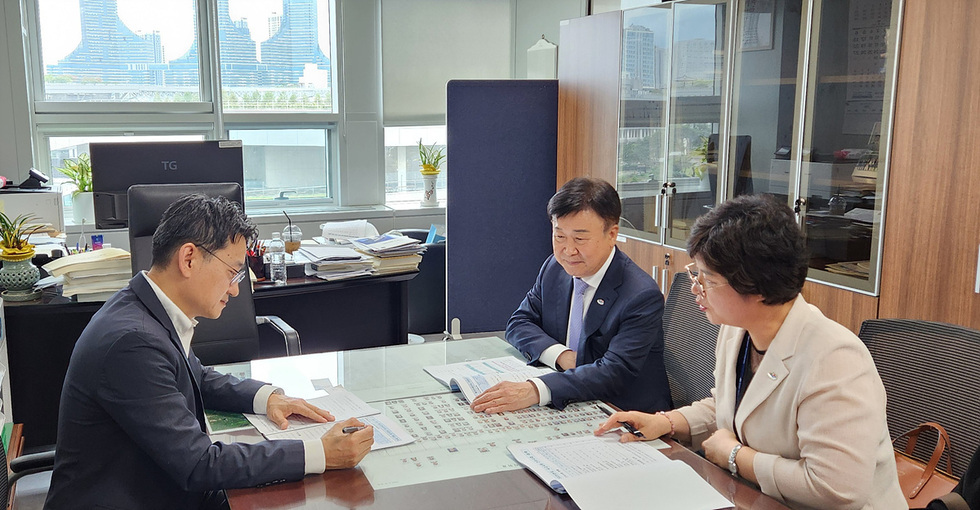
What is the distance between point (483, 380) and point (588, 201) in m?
0.60

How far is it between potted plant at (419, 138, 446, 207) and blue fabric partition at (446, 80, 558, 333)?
1927 millimetres

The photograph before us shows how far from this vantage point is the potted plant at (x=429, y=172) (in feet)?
20.4

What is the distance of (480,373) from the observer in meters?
2.19

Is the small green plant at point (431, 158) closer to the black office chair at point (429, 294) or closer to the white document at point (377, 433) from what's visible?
the black office chair at point (429, 294)

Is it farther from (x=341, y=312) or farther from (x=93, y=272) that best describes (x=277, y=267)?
(x=93, y=272)

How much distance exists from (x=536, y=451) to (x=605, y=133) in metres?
2.80

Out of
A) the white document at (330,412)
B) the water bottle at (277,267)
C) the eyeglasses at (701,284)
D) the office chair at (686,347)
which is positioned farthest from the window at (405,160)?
the eyeglasses at (701,284)

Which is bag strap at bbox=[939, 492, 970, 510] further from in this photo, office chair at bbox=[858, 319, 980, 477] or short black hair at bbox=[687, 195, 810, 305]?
short black hair at bbox=[687, 195, 810, 305]

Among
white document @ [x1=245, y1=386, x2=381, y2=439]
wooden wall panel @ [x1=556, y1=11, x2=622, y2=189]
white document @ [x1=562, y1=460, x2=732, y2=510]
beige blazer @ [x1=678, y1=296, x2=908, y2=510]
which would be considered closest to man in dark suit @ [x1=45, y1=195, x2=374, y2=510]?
white document @ [x1=245, y1=386, x2=381, y2=439]

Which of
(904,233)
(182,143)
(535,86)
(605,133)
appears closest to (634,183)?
(605,133)

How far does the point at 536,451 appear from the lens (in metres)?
1.68

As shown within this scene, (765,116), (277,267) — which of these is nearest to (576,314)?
(765,116)

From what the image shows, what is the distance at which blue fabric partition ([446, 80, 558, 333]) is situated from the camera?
4.27m

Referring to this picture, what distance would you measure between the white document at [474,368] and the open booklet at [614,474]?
1.59 ft
